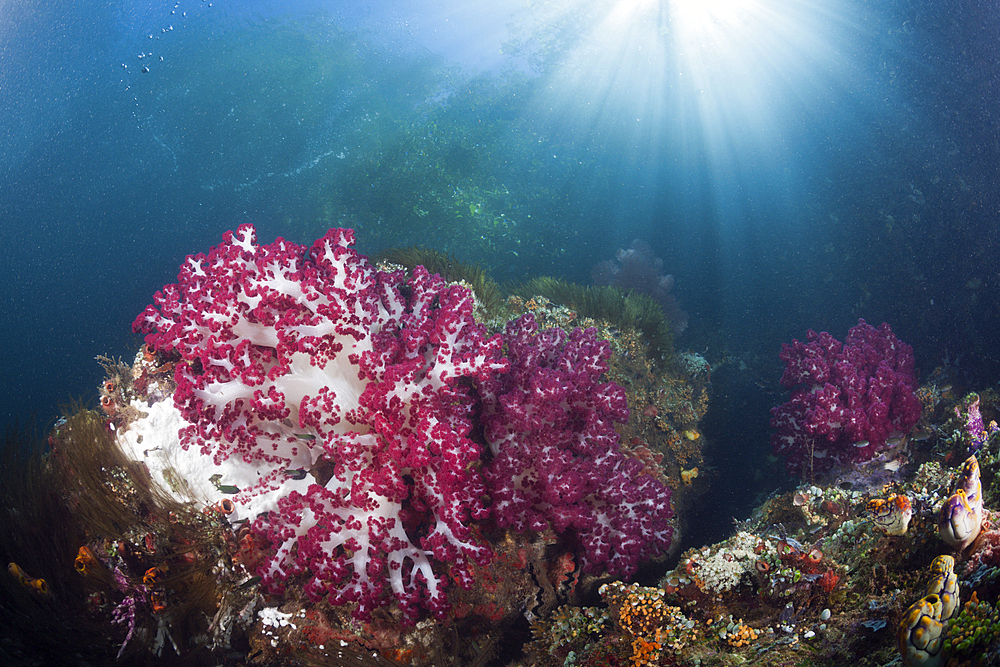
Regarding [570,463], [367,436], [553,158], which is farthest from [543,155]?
[367,436]

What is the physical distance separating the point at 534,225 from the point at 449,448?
51.7 feet

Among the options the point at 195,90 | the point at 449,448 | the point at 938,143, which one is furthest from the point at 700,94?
the point at 449,448

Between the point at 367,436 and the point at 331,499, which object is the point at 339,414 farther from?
the point at 331,499

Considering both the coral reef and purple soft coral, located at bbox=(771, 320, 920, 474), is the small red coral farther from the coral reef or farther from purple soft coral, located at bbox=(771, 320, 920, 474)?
purple soft coral, located at bbox=(771, 320, 920, 474)

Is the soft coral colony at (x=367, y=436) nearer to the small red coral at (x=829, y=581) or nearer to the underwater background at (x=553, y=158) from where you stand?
the small red coral at (x=829, y=581)

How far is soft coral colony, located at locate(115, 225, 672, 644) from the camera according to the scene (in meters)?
2.47

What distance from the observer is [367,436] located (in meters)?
2.48

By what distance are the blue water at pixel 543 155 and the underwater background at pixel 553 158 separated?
9 centimetres

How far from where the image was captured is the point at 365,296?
9.36ft

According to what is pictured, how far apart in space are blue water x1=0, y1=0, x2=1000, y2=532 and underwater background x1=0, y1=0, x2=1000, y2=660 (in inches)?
3.7

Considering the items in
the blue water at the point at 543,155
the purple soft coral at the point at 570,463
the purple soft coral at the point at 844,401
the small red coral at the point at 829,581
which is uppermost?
the blue water at the point at 543,155

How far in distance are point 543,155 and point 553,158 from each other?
0.59 m

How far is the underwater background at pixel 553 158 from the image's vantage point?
7754mm

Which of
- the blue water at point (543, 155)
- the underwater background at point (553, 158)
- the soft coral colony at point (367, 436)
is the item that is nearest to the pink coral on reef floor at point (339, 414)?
the soft coral colony at point (367, 436)
